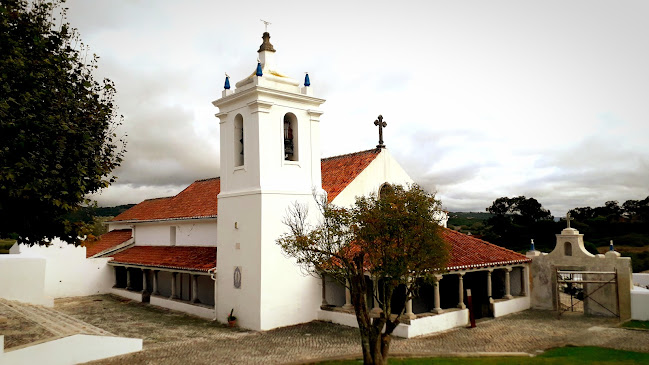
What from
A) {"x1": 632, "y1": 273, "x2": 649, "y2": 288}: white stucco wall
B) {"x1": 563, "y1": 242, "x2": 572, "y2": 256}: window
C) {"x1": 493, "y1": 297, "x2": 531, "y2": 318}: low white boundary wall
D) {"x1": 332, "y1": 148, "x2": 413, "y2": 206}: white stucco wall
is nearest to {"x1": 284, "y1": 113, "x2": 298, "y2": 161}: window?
{"x1": 332, "y1": 148, "x2": 413, "y2": 206}: white stucco wall

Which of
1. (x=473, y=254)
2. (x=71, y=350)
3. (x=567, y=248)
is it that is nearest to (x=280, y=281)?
(x=71, y=350)

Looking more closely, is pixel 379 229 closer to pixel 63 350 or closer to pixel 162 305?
pixel 63 350

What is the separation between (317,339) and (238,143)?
8670mm

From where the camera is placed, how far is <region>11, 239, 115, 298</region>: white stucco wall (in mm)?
28297

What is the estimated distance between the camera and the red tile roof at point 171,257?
22.2 metres

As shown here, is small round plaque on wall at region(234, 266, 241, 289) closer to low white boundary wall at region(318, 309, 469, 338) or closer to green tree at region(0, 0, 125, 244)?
low white boundary wall at region(318, 309, 469, 338)

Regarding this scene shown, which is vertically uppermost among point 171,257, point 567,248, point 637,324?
point 567,248

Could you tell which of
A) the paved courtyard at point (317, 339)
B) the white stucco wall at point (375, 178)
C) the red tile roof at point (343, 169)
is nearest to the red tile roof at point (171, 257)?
the paved courtyard at point (317, 339)

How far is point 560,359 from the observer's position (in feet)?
46.8

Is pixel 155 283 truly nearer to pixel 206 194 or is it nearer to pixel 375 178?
pixel 206 194

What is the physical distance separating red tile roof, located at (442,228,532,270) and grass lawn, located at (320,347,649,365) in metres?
4.82

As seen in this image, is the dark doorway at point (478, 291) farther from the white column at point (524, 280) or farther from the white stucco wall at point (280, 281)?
the white stucco wall at point (280, 281)

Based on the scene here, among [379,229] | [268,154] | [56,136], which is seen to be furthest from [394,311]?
[56,136]

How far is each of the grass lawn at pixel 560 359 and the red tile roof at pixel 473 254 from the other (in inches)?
190
